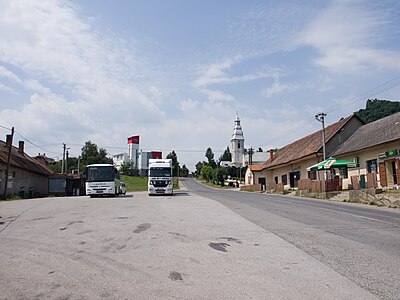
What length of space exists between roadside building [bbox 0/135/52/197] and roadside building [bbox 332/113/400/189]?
108ft

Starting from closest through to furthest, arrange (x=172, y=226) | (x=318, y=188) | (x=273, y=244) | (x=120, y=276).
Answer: (x=120, y=276)
(x=273, y=244)
(x=172, y=226)
(x=318, y=188)

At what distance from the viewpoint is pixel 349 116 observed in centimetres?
4600

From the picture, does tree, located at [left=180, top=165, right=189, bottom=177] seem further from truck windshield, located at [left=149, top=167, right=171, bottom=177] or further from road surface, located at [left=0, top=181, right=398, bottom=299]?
road surface, located at [left=0, top=181, right=398, bottom=299]

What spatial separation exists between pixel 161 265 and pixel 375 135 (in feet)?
107

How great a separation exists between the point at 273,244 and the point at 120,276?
4213mm

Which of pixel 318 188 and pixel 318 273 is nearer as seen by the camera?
pixel 318 273

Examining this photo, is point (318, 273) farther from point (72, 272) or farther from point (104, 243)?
point (104, 243)

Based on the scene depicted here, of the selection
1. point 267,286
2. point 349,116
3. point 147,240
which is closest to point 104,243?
point 147,240

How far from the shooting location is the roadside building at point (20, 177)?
1486 inches

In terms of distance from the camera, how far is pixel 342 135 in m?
44.7

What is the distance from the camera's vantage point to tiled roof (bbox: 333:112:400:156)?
31.2 m

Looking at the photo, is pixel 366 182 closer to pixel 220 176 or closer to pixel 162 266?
pixel 162 266

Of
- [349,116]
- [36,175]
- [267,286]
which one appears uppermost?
[349,116]

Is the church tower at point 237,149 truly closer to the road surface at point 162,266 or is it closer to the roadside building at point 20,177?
the roadside building at point 20,177
